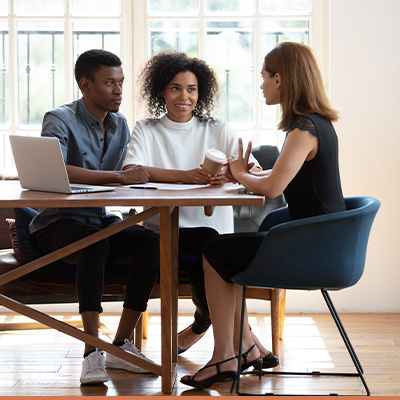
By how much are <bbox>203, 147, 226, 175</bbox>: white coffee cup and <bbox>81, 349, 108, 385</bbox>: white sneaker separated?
0.87 metres

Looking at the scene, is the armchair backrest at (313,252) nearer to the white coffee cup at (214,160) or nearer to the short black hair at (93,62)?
the white coffee cup at (214,160)

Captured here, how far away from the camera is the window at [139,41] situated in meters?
4.48

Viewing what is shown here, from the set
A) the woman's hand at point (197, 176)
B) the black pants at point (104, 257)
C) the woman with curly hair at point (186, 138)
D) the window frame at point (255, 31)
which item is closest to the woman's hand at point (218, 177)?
the woman's hand at point (197, 176)

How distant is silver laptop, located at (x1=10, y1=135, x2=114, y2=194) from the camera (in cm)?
251

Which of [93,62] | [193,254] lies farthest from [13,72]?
[193,254]

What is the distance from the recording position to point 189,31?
4.52 m

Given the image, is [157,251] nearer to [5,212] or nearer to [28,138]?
[28,138]

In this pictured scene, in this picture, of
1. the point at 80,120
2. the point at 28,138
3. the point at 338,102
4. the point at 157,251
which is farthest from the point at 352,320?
the point at 28,138

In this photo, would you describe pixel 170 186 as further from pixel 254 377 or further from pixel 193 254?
pixel 254 377

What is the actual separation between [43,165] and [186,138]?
86 centimetres

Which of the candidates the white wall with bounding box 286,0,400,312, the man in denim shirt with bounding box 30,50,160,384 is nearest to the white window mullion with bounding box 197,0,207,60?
the white wall with bounding box 286,0,400,312

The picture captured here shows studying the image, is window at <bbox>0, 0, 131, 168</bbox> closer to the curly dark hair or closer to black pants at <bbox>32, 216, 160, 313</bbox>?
the curly dark hair

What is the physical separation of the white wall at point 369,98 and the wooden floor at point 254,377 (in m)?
0.73

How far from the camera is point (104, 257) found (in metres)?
2.95
